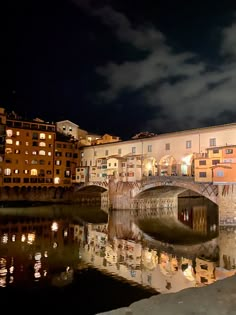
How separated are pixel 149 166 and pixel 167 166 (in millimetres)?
3266

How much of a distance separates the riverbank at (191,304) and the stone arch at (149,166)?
43.7 metres

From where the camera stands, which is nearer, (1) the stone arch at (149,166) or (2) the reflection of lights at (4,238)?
(2) the reflection of lights at (4,238)

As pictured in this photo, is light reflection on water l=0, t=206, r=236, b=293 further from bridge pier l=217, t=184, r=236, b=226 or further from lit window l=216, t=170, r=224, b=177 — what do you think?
lit window l=216, t=170, r=224, b=177

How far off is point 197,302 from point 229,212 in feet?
94.1

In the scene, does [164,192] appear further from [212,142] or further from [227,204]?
[227,204]

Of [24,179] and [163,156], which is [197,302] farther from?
[24,179]

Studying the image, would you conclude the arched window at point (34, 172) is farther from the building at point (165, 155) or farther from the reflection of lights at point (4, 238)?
the reflection of lights at point (4, 238)

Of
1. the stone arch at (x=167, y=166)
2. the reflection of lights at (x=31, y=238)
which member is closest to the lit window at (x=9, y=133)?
the stone arch at (x=167, y=166)

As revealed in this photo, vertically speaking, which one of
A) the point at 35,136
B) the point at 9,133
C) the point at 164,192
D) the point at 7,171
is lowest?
the point at 164,192

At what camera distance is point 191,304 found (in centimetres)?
820

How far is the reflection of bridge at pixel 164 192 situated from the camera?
1388 inches

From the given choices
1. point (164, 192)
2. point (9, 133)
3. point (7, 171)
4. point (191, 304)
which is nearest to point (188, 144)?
point (164, 192)

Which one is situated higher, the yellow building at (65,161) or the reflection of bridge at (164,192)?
the yellow building at (65,161)

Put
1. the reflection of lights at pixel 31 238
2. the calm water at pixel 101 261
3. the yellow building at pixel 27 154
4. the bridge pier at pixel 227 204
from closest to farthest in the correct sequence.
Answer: the calm water at pixel 101 261
the reflection of lights at pixel 31 238
the bridge pier at pixel 227 204
the yellow building at pixel 27 154
